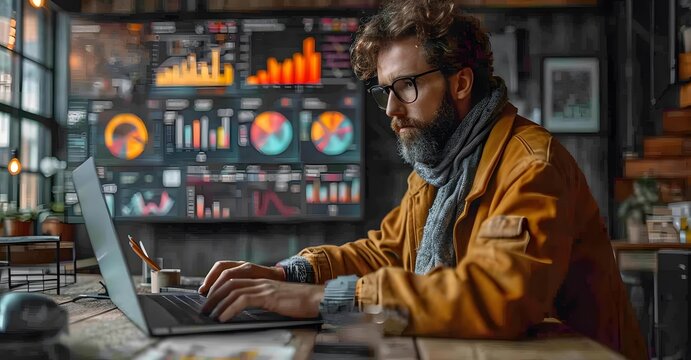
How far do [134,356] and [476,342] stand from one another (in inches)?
18.4

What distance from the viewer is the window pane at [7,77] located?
4562 mm

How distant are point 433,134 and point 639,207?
126 inches

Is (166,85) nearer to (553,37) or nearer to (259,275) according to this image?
(553,37)

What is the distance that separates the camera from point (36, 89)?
476 cm

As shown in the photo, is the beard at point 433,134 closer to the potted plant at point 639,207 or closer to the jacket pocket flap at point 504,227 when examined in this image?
the jacket pocket flap at point 504,227

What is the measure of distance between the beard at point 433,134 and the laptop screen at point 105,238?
73cm

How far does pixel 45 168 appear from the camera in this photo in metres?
4.67

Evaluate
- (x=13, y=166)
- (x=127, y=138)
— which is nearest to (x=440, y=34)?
(x=127, y=138)

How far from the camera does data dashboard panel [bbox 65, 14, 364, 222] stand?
435 centimetres

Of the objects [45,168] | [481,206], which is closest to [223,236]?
[45,168]

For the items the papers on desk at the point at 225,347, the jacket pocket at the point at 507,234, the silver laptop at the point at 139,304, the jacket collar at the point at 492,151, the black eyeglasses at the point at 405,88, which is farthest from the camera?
the black eyeglasses at the point at 405,88

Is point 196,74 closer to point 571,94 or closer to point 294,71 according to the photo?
point 294,71

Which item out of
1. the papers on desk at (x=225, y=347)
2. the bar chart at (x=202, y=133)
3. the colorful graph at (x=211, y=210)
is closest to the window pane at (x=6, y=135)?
the bar chart at (x=202, y=133)

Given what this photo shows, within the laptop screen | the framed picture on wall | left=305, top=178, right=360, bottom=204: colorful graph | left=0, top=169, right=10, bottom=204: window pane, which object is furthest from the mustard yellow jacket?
left=0, top=169, right=10, bottom=204: window pane
